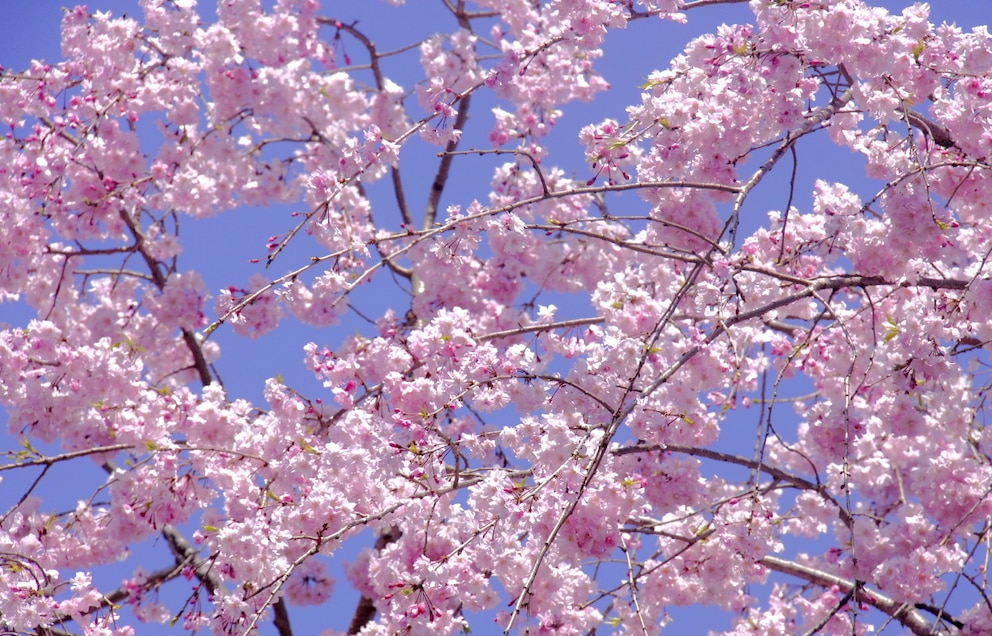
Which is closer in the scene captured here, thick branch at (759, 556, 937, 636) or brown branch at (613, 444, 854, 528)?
brown branch at (613, 444, 854, 528)

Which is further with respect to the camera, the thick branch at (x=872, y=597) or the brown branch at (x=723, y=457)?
the thick branch at (x=872, y=597)

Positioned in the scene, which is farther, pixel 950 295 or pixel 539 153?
pixel 539 153

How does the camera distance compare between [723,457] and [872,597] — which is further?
[872,597]

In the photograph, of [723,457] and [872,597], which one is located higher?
[723,457]

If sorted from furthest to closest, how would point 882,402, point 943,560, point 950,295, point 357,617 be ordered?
point 357,617
point 882,402
point 943,560
point 950,295

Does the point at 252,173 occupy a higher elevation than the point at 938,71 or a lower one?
higher

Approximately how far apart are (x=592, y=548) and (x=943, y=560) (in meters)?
2.63

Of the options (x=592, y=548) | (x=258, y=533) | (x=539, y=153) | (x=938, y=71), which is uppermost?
(x=539, y=153)

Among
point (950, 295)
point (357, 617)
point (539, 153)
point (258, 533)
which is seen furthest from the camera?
point (539, 153)

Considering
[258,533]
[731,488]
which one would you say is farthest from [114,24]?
[731,488]

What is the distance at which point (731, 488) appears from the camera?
561cm

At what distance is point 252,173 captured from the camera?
718 centimetres

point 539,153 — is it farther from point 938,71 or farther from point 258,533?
point 258,533

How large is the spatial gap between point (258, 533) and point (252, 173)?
396 cm
